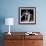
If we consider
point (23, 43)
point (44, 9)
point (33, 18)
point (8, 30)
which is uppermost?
point (44, 9)

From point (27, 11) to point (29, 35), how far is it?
0.93 meters

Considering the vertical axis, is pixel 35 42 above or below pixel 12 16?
below

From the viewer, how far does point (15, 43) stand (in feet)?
13.5

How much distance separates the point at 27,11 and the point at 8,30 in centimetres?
92

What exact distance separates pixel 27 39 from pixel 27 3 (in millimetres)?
1285

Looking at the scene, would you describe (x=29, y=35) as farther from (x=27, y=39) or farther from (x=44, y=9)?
(x=44, y=9)

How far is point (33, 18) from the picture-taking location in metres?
4.65

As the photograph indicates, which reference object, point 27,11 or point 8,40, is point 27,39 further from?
point 27,11

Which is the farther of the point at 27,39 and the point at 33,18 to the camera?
the point at 33,18

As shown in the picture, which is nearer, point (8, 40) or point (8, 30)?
point (8, 40)

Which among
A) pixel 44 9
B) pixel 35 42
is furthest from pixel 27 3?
pixel 35 42

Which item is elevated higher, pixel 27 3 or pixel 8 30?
pixel 27 3

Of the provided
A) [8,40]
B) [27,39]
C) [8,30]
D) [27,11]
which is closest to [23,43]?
[27,39]

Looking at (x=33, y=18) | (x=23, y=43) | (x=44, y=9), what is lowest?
(x=23, y=43)
